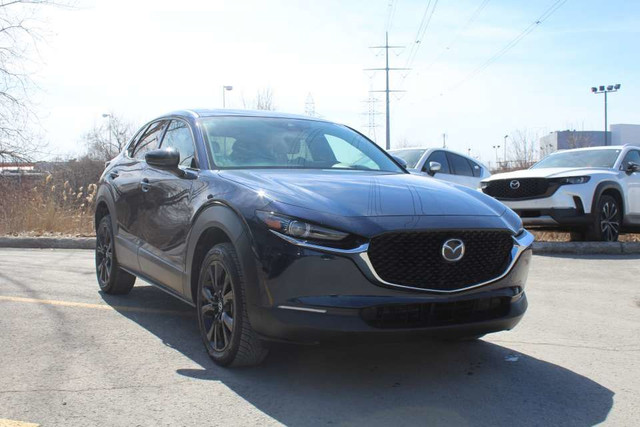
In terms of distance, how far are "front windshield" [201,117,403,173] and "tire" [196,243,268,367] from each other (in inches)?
33.1

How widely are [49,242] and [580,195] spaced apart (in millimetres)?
8947

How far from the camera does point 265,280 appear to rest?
3477mm

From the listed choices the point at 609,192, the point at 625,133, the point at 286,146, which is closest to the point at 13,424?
the point at 286,146

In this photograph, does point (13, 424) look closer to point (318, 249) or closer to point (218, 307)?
point (218, 307)

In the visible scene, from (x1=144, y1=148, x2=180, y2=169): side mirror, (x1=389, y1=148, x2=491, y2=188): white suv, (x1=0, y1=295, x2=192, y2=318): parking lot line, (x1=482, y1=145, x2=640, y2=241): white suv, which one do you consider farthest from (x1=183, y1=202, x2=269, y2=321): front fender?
(x1=389, y1=148, x2=491, y2=188): white suv

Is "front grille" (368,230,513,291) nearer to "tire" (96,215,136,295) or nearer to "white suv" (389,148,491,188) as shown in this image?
"tire" (96,215,136,295)

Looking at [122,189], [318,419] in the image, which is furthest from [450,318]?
[122,189]

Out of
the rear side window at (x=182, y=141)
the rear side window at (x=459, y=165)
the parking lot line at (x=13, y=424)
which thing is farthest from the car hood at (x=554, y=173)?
the parking lot line at (x=13, y=424)

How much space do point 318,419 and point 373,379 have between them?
68 centimetres

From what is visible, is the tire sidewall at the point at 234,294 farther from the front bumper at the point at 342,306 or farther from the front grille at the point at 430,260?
the front grille at the point at 430,260

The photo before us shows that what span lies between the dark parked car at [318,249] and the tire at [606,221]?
20.6ft

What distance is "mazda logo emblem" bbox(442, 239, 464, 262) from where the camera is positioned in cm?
352

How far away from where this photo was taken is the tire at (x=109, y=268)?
6.14 metres

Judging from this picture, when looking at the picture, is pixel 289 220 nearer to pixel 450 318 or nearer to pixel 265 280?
pixel 265 280
